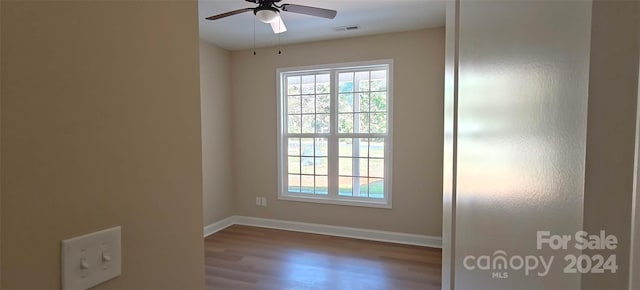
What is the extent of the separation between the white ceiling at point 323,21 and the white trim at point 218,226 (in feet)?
7.76

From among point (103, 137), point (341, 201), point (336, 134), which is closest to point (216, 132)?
point (336, 134)

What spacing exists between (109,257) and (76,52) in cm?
46

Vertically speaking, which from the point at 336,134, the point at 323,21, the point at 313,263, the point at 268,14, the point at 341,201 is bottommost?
the point at 313,263

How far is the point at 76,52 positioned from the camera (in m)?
0.65

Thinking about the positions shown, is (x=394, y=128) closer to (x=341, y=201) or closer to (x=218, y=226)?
(x=341, y=201)

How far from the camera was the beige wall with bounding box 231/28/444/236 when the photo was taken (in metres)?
3.51

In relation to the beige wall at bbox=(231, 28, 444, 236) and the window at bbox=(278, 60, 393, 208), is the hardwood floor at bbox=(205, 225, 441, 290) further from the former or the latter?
the window at bbox=(278, 60, 393, 208)

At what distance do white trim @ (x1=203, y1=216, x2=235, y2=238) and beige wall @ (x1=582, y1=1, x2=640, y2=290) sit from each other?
13.6 ft

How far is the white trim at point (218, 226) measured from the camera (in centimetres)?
397

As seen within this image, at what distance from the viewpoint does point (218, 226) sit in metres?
4.20

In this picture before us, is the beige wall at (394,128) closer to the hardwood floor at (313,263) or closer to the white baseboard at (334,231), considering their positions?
the white baseboard at (334,231)

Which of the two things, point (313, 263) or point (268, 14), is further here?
point (313, 263)

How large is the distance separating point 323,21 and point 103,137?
2.84 metres

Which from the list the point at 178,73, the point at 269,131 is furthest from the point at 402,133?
the point at 178,73
